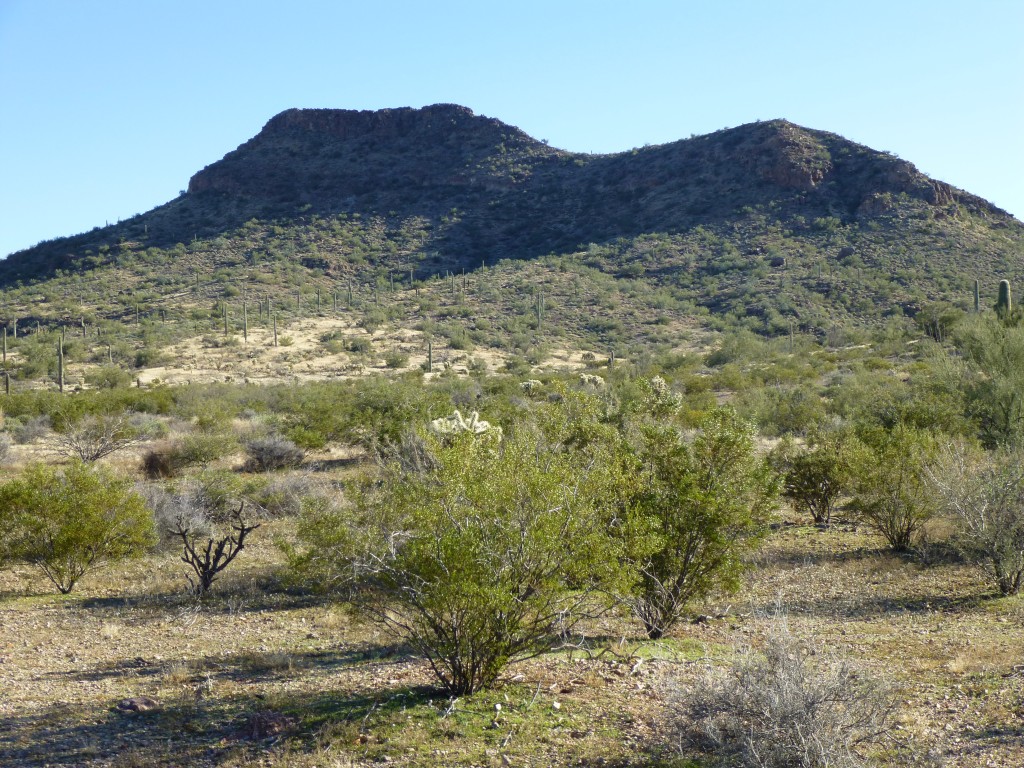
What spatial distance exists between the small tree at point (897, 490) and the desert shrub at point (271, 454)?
1347cm

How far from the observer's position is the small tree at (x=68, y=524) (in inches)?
467

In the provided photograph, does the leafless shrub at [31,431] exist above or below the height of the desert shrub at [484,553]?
below

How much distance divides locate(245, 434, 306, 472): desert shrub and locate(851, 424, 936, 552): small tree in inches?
530

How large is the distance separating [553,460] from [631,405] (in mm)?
5973

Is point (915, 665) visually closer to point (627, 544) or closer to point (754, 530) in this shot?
point (754, 530)

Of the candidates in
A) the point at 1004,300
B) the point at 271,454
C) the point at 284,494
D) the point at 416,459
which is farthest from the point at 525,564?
the point at 1004,300

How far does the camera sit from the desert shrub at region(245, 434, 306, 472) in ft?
70.5

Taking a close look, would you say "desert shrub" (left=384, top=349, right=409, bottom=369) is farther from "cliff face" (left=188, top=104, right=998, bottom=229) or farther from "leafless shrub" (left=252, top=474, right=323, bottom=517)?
"cliff face" (left=188, top=104, right=998, bottom=229)

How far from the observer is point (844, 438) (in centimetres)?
1596

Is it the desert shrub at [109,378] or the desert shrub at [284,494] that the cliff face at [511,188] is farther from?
the desert shrub at [284,494]

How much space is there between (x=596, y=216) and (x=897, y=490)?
51622mm

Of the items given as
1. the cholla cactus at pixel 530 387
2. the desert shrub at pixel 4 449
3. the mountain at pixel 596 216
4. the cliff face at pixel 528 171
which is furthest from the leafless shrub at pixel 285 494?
the cliff face at pixel 528 171

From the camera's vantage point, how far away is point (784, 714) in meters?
5.63

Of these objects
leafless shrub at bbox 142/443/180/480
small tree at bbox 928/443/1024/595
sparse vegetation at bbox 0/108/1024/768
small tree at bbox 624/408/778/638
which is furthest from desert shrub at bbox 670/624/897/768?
leafless shrub at bbox 142/443/180/480
